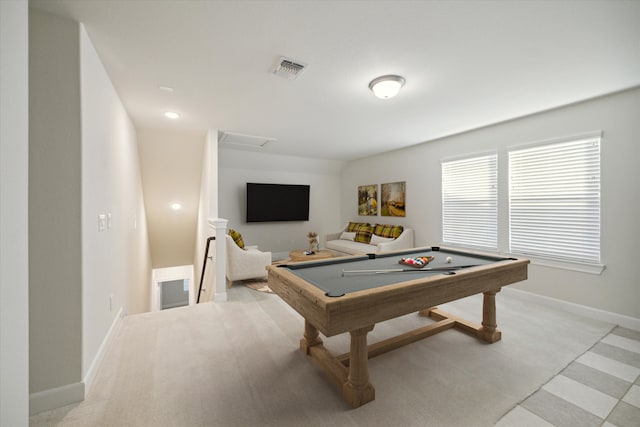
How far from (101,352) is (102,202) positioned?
1235 millimetres

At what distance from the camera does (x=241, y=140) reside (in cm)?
482

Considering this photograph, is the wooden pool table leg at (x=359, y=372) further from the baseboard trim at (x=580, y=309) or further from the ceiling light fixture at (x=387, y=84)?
the baseboard trim at (x=580, y=309)

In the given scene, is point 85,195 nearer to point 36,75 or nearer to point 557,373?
point 36,75

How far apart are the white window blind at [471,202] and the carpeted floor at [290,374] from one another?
4.74 feet

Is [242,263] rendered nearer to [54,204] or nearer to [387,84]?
[54,204]

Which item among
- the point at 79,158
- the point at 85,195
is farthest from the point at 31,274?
the point at 79,158

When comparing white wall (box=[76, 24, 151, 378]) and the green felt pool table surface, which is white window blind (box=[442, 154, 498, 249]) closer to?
the green felt pool table surface

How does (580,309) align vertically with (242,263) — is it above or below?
below

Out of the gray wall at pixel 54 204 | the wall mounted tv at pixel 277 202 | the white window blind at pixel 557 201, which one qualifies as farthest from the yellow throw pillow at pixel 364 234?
the gray wall at pixel 54 204

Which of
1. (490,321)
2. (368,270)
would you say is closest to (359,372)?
(368,270)

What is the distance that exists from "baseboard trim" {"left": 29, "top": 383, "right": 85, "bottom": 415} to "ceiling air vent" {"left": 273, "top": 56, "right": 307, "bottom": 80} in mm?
2726

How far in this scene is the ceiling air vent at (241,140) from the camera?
4.43m

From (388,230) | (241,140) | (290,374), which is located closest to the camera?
(290,374)

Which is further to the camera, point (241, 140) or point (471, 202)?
point (241, 140)
